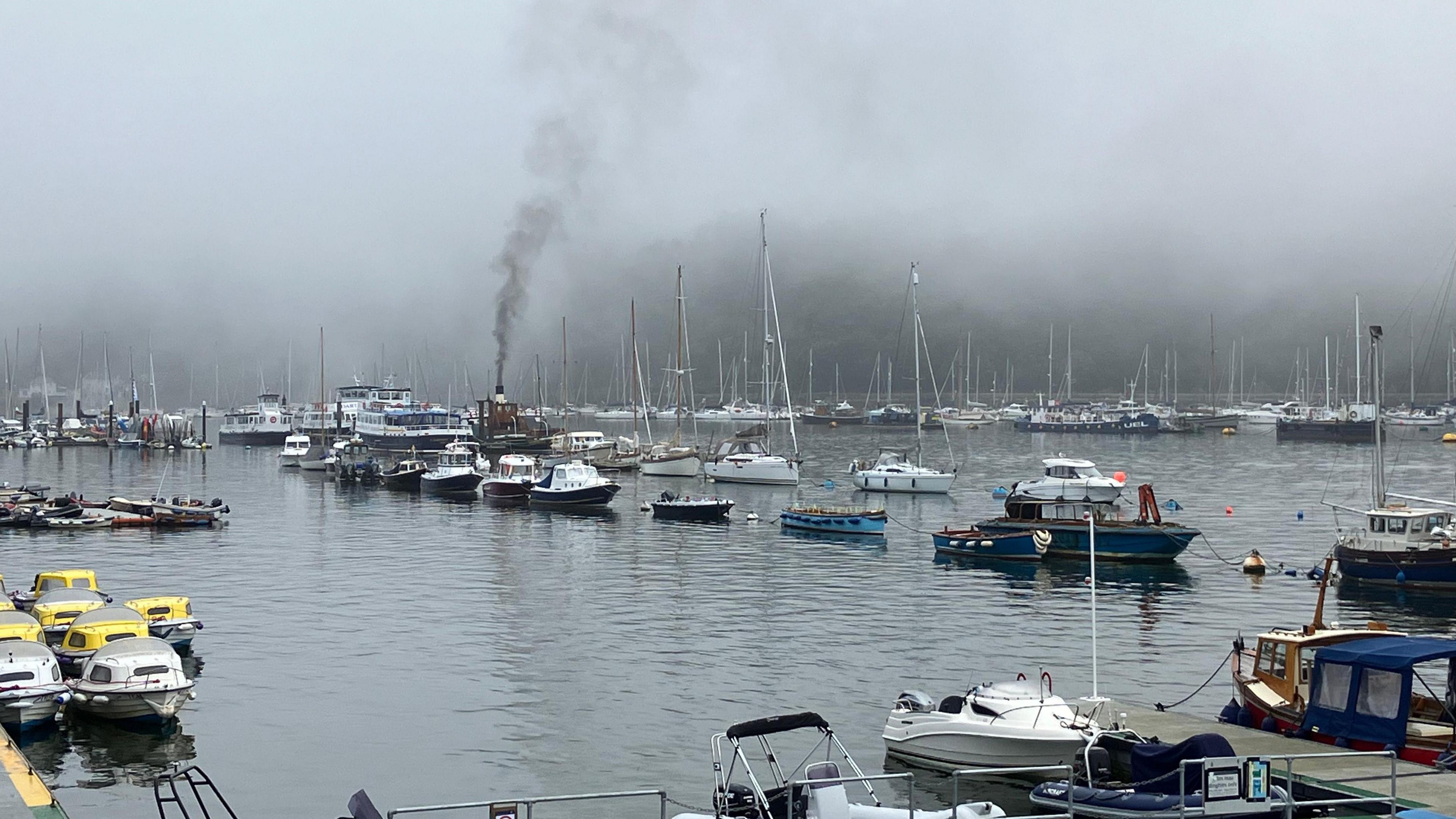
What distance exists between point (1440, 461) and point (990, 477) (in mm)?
66073

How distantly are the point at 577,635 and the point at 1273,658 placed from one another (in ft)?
77.8

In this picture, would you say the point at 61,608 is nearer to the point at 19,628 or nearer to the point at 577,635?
the point at 19,628

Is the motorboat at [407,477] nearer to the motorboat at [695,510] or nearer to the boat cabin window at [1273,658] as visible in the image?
the motorboat at [695,510]

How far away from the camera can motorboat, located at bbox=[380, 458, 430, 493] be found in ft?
373

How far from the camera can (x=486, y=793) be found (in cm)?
2686

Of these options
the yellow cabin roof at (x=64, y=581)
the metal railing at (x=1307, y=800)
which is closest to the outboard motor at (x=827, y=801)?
the metal railing at (x=1307, y=800)

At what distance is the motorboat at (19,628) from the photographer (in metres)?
33.9

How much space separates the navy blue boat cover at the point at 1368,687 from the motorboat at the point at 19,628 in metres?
29.9

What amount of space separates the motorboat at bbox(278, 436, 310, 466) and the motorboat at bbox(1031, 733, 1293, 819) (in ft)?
449

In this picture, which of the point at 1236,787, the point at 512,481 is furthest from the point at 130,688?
the point at 512,481

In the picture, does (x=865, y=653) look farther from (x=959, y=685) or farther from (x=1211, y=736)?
(x=1211, y=736)

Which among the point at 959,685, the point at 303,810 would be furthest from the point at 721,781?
the point at 959,685

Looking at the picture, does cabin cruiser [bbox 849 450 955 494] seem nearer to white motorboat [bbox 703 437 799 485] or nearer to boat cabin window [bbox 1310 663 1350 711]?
white motorboat [bbox 703 437 799 485]

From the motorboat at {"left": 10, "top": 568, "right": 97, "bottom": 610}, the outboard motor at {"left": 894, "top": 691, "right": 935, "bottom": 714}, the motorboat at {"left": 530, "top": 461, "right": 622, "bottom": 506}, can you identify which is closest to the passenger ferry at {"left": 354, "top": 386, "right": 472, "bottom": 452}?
the motorboat at {"left": 530, "top": 461, "right": 622, "bottom": 506}
